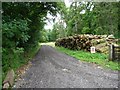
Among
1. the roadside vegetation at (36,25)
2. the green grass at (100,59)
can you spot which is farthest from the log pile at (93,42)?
the green grass at (100,59)

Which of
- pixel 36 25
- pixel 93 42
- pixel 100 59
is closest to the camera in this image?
pixel 100 59

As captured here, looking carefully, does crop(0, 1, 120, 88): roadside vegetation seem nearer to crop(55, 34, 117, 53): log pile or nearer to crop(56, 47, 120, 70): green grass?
crop(56, 47, 120, 70): green grass

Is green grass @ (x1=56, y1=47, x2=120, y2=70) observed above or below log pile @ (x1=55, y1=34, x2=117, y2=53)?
below

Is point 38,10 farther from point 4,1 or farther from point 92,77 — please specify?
point 92,77

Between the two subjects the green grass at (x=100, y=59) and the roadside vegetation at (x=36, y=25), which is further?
the green grass at (x=100, y=59)

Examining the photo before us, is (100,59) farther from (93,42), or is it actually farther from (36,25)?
(93,42)

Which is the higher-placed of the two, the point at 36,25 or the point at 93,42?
the point at 36,25

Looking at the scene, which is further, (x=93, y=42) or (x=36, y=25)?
(x=93, y=42)

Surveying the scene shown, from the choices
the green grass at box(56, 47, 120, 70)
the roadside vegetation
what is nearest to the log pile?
the roadside vegetation

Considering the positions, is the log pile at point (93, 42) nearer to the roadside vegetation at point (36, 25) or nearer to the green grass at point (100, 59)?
the roadside vegetation at point (36, 25)

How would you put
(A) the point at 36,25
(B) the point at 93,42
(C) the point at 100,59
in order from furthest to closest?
(B) the point at 93,42 → (A) the point at 36,25 → (C) the point at 100,59

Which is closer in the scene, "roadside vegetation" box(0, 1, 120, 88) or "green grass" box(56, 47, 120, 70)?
"roadside vegetation" box(0, 1, 120, 88)

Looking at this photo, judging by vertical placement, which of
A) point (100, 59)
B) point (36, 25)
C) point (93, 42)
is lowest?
point (100, 59)

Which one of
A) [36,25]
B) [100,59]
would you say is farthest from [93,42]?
[100,59]
